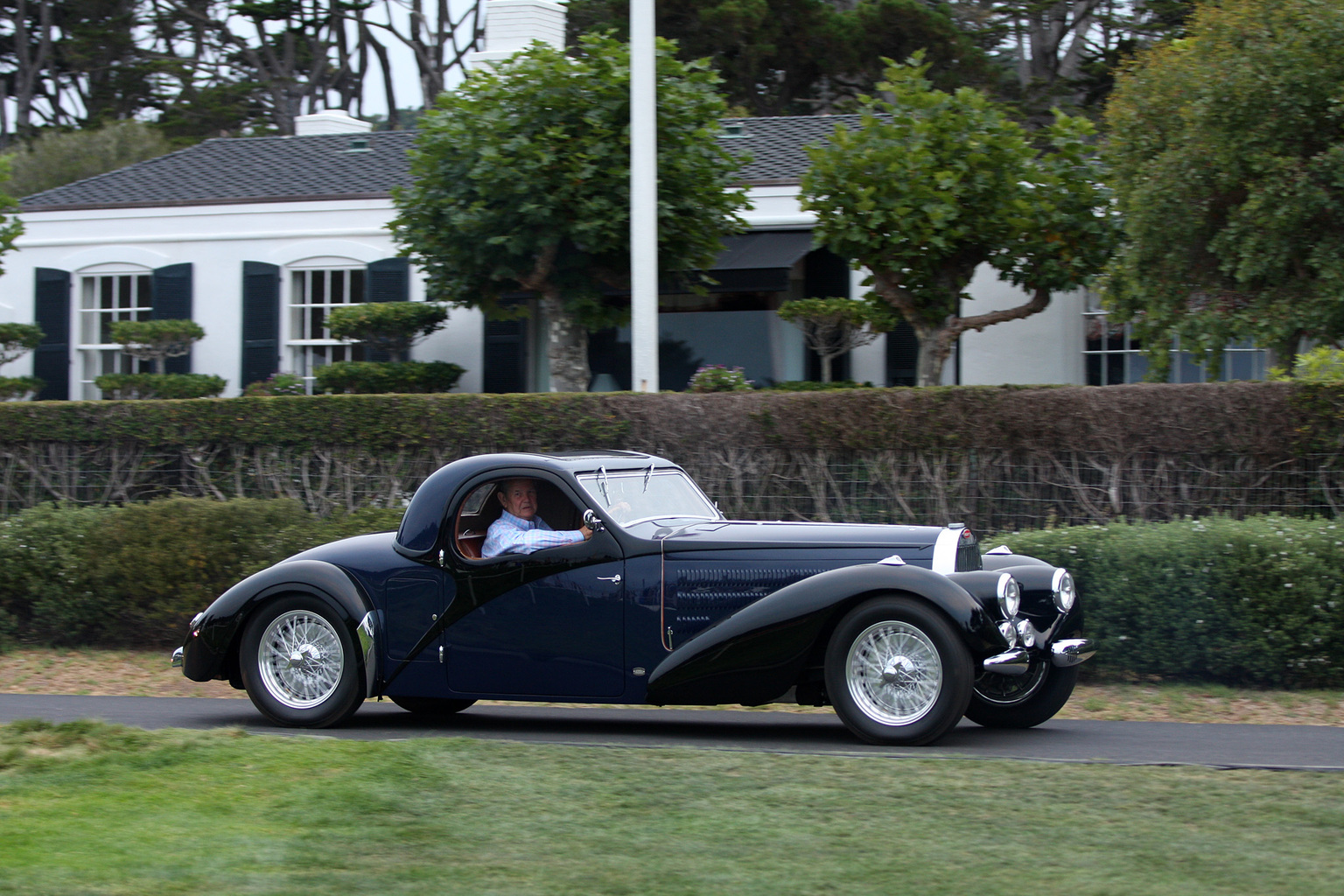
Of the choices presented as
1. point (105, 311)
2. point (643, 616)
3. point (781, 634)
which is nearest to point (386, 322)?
point (105, 311)

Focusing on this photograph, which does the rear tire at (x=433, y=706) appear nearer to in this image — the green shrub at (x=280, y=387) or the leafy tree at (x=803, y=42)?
the green shrub at (x=280, y=387)

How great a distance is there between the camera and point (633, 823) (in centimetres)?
493

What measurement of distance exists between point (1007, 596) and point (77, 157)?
111ft

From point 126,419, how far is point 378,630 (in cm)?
655

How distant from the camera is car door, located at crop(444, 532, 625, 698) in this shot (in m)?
7.17

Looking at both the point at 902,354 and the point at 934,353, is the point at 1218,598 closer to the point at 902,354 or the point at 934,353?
the point at 934,353

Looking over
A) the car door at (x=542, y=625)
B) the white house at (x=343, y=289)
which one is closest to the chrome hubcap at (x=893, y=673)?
the car door at (x=542, y=625)

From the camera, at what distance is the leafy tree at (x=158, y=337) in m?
19.9

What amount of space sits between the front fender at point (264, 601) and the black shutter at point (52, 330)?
14841mm

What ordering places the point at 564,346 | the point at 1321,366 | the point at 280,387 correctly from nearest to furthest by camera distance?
1. the point at 1321,366
2. the point at 564,346
3. the point at 280,387

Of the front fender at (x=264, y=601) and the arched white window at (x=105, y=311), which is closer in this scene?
the front fender at (x=264, y=601)

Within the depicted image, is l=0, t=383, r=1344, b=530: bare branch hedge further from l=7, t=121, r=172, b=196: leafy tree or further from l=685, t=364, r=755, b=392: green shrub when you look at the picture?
→ l=7, t=121, r=172, b=196: leafy tree

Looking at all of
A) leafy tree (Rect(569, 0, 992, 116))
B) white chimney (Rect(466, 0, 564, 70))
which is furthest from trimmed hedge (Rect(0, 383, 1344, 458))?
leafy tree (Rect(569, 0, 992, 116))

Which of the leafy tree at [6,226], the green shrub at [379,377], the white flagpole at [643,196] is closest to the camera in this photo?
the white flagpole at [643,196]
